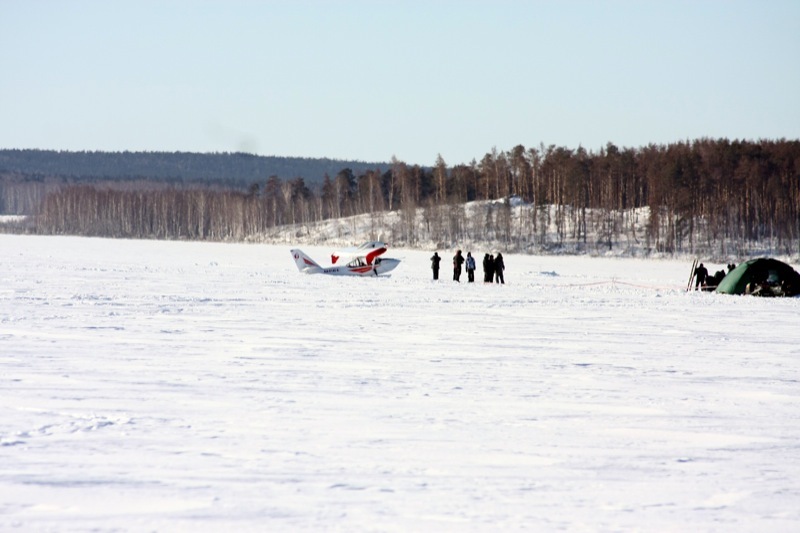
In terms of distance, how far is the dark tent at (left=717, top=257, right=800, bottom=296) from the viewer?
1952 cm

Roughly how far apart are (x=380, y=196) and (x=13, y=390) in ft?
286

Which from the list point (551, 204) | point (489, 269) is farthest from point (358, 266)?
point (551, 204)

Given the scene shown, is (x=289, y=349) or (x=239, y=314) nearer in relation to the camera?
(x=289, y=349)

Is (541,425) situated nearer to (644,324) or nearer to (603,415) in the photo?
(603,415)

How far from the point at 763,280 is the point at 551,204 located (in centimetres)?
6120

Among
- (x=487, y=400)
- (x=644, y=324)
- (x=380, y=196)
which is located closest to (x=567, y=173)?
(x=380, y=196)

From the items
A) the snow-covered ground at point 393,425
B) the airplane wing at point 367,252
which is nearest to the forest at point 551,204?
the airplane wing at point 367,252

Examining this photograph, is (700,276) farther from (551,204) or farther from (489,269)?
(551,204)

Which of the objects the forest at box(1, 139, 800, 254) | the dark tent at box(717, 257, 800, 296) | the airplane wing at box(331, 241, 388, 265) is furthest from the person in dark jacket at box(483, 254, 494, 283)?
the forest at box(1, 139, 800, 254)

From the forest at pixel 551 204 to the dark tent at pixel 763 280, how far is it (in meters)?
38.2

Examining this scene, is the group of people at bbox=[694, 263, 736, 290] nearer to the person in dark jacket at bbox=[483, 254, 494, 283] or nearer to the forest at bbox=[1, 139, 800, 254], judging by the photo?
the person in dark jacket at bbox=[483, 254, 494, 283]

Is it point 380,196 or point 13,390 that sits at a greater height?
Answer: point 380,196

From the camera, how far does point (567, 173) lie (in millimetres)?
75188

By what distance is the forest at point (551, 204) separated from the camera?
2507 inches
